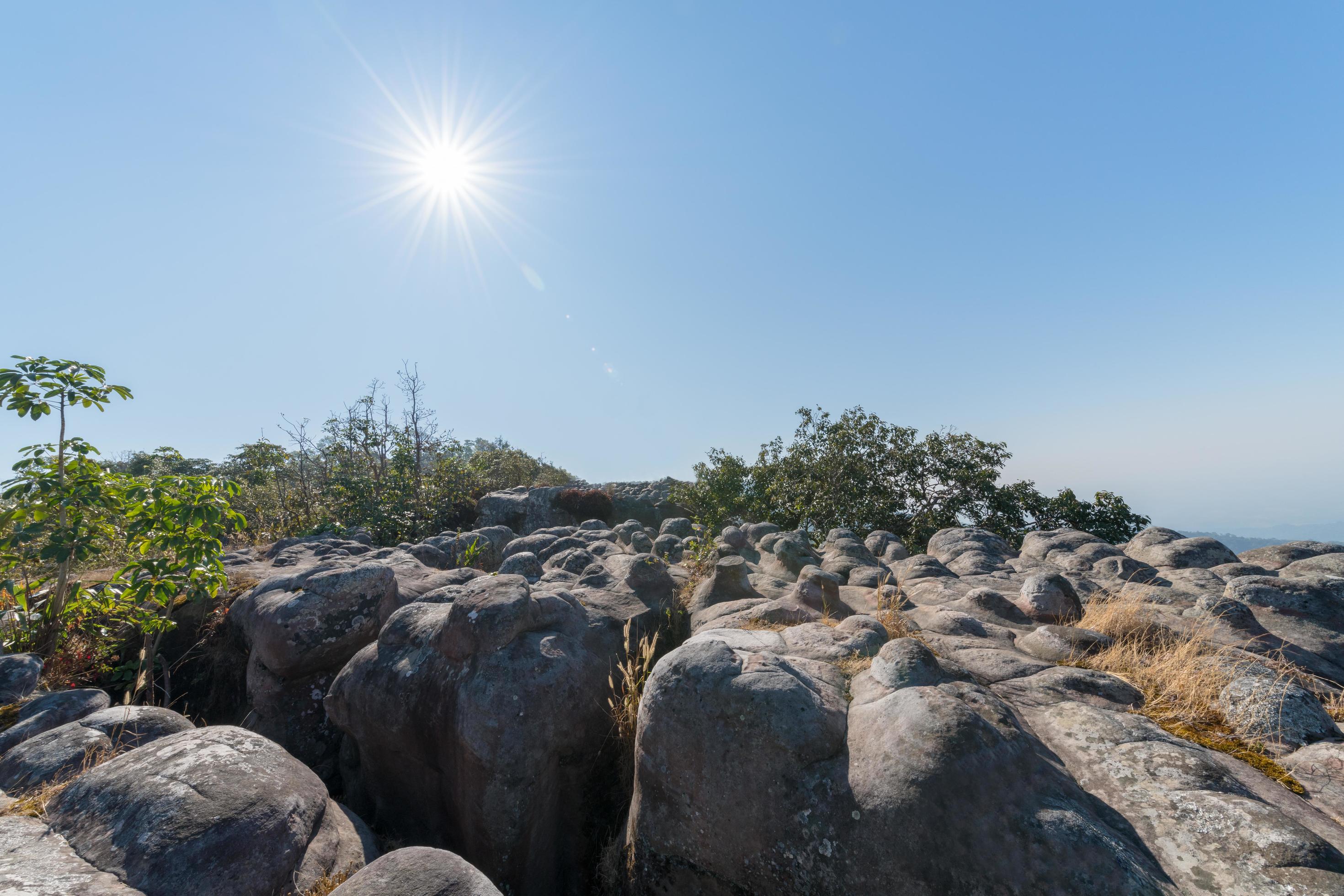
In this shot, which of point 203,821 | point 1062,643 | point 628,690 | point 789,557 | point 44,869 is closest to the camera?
point 44,869

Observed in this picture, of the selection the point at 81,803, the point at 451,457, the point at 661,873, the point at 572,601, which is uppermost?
the point at 451,457

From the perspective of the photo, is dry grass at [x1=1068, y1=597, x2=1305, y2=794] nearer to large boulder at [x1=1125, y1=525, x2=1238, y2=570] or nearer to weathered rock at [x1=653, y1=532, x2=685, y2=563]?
large boulder at [x1=1125, y1=525, x2=1238, y2=570]

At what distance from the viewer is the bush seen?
19.2 meters

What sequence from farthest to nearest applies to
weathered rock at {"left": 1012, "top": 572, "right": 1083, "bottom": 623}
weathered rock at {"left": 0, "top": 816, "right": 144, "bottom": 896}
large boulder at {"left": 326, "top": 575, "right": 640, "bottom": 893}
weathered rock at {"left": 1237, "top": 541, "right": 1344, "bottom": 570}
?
weathered rock at {"left": 1237, "top": 541, "right": 1344, "bottom": 570} → weathered rock at {"left": 1012, "top": 572, "right": 1083, "bottom": 623} → large boulder at {"left": 326, "top": 575, "right": 640, "bottom": 893} → weathered rock at {"left": 0, "top": 816, "right": 144, "bottom": 896}

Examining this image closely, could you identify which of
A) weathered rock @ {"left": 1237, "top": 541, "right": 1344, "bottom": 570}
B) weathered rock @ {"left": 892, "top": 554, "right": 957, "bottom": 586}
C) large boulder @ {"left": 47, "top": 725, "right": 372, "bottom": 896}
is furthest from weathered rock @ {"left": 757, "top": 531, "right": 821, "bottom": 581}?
large boulder @ {"left": 47, "top": 725, "right": 372, "bottom": 896}

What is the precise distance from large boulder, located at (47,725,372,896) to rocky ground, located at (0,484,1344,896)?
0.04ft

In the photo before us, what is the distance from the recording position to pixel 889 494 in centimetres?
1705

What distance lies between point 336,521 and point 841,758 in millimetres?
15425

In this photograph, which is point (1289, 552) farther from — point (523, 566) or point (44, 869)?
point (44, 869)

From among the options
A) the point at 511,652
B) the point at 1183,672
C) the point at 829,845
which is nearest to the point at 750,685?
the point at 829,845

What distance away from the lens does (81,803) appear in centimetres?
280

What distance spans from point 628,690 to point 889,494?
1439cm

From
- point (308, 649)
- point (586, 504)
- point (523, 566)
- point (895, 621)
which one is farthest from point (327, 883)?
point (586, 504)

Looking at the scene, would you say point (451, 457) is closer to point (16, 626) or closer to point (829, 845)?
point (16, 626)
